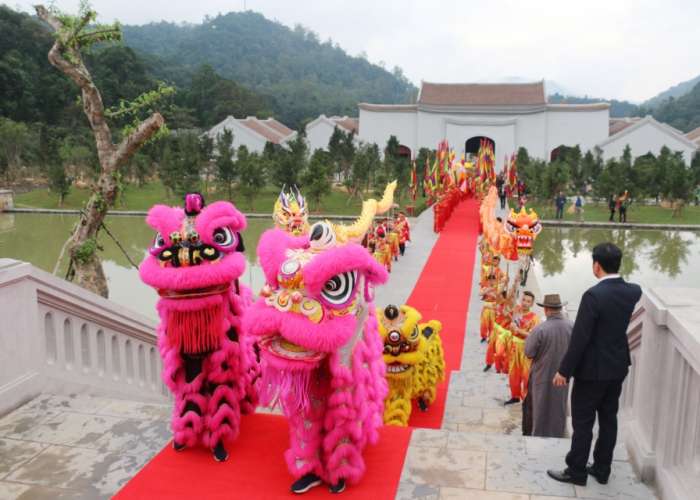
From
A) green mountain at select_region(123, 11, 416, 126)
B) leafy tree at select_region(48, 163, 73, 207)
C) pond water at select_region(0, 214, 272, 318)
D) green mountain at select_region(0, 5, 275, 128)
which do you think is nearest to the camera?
pond water at select_region(0, 214, 272, 318)

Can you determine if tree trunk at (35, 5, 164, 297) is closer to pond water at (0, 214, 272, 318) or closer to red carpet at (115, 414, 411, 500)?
pond water at (0, 214, 272, 318)

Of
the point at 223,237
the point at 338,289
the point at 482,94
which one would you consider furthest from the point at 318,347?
the point at 482,94

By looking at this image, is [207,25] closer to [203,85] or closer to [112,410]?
[203,85]

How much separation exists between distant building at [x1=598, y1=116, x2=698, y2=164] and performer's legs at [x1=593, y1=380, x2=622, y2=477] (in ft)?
100

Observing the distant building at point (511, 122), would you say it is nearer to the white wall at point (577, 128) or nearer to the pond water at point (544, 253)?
the white wall at point (577, 128)

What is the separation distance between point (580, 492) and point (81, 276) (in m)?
5.70

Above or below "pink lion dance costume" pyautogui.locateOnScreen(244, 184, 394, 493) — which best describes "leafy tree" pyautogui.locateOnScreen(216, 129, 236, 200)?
above

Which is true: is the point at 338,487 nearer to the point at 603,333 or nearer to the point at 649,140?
the point at 603,333

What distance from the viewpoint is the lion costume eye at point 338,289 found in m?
2.74

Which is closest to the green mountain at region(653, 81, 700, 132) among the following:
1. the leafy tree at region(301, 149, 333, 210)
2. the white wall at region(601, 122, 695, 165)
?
the white wall at region(601, 122, 695, 165)

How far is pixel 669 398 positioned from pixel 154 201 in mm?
24059

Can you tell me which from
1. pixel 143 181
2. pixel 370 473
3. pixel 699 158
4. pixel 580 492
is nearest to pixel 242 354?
pixel 370 473

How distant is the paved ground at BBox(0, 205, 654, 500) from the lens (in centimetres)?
273

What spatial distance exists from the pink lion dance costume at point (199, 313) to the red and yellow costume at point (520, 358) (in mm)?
2915
